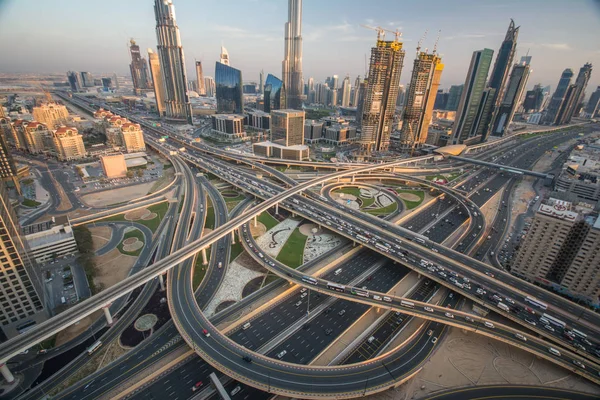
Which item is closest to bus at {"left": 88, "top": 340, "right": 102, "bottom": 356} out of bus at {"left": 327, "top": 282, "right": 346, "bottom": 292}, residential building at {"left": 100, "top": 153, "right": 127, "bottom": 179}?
bus at {"left": 327, "top": 282, "right": 346, "bottom": 292}

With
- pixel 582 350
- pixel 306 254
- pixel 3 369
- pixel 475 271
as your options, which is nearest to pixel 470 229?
pixel 475 271

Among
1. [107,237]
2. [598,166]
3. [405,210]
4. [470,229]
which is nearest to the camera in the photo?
[107,237]

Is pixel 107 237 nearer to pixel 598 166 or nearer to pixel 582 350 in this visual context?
pixel 582 350

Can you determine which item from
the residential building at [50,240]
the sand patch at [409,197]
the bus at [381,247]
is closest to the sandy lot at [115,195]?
the residential building at [50,240]

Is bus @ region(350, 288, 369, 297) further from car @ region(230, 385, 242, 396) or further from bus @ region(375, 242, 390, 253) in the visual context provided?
car @ region(230, 385, 242, 396)

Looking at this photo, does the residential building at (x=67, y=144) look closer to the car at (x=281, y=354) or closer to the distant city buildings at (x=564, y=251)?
the car at (x=281, y=354)

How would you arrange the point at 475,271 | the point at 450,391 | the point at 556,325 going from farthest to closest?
1. the point at 475,271
2. the point at 556,325
3. the point at 450,391

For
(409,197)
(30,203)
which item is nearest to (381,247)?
(409,197)
